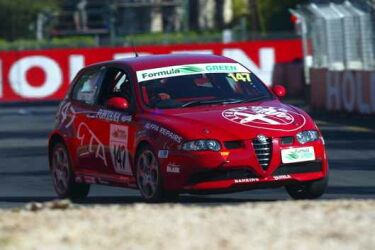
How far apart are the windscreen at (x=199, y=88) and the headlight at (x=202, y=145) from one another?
37.8 inches

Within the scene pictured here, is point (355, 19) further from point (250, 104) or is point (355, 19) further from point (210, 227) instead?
point (210, 227)

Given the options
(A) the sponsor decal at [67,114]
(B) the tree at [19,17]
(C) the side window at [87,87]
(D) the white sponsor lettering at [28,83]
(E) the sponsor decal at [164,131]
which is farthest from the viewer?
(B) the tree at [19,17]

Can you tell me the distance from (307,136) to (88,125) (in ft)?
8.73

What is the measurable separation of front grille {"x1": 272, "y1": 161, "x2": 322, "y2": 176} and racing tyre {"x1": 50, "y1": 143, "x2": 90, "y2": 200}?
302cm

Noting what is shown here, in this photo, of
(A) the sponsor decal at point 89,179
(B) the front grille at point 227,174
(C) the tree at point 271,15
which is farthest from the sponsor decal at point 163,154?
(C) the tree at point 271,15

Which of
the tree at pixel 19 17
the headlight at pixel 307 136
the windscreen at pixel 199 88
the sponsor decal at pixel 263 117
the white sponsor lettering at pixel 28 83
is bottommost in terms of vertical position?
the tree at pixel 19 17

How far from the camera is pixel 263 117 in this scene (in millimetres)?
12398

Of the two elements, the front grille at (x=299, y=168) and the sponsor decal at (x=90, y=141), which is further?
the sponsor decal at (x=90, y=141)

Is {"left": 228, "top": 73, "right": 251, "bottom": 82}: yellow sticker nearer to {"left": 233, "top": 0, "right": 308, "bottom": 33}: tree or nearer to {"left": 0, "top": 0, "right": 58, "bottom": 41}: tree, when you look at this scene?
{"left": 233, "top": 0, "right": 308, "bottom": 33}: tree

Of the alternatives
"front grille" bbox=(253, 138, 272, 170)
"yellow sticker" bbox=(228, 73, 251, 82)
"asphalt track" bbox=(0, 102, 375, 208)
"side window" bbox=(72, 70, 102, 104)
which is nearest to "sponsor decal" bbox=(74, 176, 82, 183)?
"asphalt track" bbox=(0, 102, 375, 208)

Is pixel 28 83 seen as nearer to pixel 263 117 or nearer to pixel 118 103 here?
pixel 118 103

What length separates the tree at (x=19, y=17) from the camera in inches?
2753

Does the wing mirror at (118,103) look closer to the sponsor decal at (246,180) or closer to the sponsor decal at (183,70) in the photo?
the sponsor decal at (183,70)

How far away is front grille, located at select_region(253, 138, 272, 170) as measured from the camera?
39.9ft
